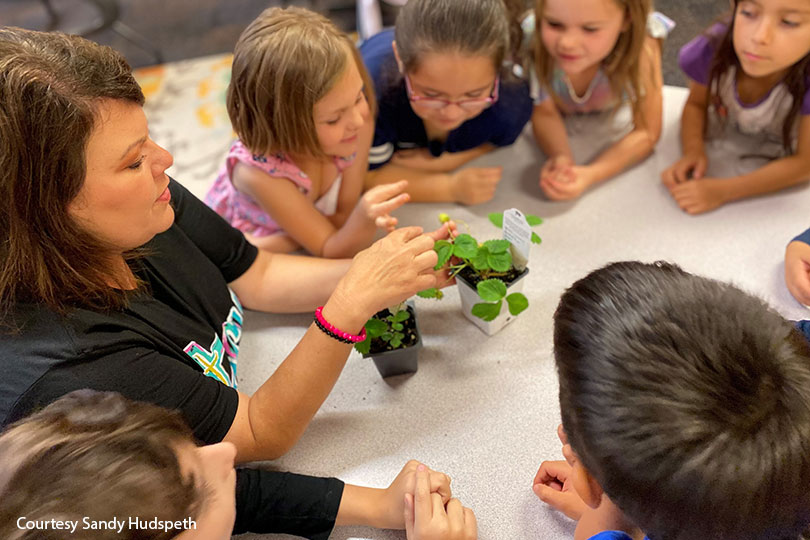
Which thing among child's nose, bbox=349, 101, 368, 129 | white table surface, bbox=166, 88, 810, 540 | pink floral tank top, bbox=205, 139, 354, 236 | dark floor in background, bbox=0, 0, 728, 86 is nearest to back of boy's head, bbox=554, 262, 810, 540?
white table surface, bbox=166, 88, 810, 540

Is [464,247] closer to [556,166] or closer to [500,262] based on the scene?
[500,262]

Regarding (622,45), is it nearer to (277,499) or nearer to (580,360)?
(580,360)

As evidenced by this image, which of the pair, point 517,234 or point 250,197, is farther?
point 250,197

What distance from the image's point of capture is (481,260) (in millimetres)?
1163

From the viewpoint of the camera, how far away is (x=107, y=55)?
2.84 ft

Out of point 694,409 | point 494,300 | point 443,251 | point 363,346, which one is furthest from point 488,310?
point 694,409

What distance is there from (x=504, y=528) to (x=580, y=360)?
49cm

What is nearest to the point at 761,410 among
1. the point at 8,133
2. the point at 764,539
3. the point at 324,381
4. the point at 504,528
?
the point at 764,539

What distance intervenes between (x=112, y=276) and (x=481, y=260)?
67 cm

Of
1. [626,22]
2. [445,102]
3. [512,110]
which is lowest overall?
[512,110]

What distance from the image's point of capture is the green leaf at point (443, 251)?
117 centimetres

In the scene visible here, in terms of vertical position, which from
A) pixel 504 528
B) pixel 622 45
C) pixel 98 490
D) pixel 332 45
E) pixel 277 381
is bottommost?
pixel 504 528

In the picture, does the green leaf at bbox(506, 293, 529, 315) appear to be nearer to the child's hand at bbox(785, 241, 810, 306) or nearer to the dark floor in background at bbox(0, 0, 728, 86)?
the child's hand at bbox(785, 241, 810, 306)

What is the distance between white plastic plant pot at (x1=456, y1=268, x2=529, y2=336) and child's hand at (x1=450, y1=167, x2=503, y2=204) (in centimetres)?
36
